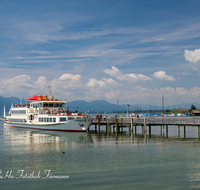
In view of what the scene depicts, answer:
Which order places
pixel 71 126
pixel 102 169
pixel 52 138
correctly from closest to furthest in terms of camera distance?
pixel 102 169
pixel 52 138
pixel 71 126

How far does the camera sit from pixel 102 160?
31000 millimetres

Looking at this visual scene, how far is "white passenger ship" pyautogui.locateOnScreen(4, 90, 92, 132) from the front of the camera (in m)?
63.7

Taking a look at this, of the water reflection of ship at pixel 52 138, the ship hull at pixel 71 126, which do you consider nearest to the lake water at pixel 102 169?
the water reflection of ship at pixel 52 138

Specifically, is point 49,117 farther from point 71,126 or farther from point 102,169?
point 102,169

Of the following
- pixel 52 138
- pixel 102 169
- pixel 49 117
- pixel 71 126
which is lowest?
pixel 52 138

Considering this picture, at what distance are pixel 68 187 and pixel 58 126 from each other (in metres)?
44.7

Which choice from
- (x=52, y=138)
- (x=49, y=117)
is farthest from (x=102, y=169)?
(x=49, y=117)

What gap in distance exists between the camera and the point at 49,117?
68250 millimetres

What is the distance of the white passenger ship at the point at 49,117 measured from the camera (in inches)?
2507

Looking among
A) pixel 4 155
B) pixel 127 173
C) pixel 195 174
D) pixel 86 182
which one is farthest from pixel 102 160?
pixel 4 155

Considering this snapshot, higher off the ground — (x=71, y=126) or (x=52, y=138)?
(x=71, y=126)

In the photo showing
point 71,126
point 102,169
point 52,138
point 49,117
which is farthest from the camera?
point 49,117

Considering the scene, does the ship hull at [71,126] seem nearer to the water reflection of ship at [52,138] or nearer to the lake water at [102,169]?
→ the water reflection of ship at [52,138]

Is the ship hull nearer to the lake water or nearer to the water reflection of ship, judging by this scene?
the water reflection of ship
